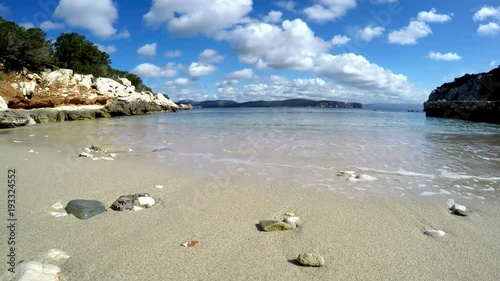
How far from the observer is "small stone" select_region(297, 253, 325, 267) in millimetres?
2494

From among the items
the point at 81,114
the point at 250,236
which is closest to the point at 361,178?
the point at 250,236

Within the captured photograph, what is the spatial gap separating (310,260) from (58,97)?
113 feet

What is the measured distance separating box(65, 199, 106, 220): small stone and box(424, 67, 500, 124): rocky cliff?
127 ft

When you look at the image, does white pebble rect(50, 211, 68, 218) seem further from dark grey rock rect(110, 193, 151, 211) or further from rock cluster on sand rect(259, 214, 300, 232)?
rock cluster on sand rect(259, 214, 300, 232)

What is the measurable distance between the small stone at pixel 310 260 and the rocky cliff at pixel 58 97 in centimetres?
2194

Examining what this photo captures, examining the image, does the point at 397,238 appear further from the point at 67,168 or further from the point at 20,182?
the point at 67,168

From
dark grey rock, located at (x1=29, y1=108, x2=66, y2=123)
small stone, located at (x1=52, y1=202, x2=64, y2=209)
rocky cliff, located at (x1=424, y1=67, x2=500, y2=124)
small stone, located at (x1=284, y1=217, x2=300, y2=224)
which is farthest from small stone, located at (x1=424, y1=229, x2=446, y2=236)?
rocky cliff, located at (x1=424, y1=67, x2=500, y2=124)

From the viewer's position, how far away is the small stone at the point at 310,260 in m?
2.49

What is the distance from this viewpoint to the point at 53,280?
7.08 feet

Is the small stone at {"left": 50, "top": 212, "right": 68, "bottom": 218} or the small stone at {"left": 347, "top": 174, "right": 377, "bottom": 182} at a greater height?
the small stone at {"left": 50, "top": 212, "right": 68, "bottom": 218}

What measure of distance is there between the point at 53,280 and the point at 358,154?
807cm

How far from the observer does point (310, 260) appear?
2506 millimetres

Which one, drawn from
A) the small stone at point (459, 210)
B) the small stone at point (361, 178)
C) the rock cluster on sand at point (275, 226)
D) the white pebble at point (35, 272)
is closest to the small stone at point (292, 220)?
the rock cluster on sand at point (275, 226)

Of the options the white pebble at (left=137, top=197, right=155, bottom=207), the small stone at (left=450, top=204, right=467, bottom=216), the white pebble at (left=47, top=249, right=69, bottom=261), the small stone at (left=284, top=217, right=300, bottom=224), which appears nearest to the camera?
the white pebble at (left=47, top=249, right=69, bottom=261)
